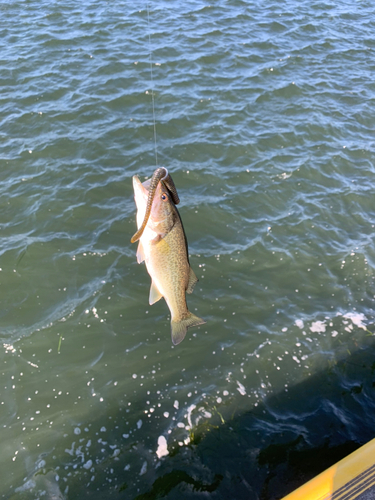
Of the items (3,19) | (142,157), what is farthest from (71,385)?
(3,19)

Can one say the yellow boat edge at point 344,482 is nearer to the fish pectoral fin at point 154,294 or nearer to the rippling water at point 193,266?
the rippling water at point 193,266

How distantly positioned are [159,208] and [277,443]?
12.0 ft

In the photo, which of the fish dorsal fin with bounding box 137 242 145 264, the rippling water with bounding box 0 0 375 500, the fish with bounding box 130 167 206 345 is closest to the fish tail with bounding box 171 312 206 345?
the fish with bounding box 130 167 206 345

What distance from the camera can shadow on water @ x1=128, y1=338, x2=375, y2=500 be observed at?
15.4 feet

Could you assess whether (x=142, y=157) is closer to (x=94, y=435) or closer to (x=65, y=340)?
(x=65, y=340)

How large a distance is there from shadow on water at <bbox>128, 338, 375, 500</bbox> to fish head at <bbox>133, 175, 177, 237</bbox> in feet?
10.2

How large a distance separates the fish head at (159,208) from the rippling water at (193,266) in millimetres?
3022

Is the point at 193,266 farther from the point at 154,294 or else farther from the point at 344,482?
the point at 344,482

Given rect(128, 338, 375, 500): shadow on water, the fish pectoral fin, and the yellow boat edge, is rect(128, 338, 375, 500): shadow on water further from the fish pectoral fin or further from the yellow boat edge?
the fish pectoral fin

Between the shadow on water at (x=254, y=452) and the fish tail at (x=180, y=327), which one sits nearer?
the fish tail at (x=180, y=327)

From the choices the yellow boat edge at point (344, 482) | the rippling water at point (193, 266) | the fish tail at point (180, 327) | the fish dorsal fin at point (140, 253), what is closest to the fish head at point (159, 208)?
the fish dorsal fin at point (140, 253)

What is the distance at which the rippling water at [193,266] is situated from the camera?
5.00m

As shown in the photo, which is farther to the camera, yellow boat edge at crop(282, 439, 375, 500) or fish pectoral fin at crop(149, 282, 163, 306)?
fish pectoral fin at crop(149, 282, 163, 306)

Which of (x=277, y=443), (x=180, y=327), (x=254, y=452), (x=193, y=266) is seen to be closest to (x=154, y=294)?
(x=180, y=327)
